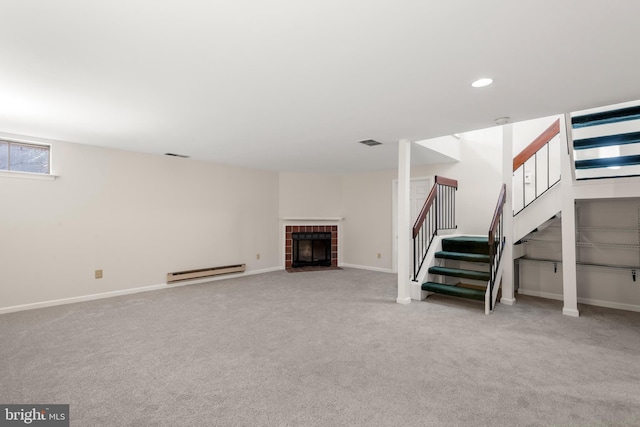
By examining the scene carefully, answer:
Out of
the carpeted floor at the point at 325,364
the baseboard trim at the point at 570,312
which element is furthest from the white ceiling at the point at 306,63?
the baseboard trim at the point at 570,312

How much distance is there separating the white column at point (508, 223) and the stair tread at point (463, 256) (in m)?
0.25

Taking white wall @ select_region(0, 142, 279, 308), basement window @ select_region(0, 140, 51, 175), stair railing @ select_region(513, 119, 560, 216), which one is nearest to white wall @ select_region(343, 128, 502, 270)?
stair railing @ select_region(513, 119, 560, 216)

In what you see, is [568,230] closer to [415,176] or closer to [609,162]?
[609,162]

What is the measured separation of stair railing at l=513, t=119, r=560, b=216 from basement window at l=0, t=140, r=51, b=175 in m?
6.36

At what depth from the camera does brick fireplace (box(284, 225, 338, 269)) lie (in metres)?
6.81

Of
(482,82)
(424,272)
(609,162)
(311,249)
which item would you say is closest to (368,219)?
(311,249)

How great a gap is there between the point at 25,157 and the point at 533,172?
7035 millimetres

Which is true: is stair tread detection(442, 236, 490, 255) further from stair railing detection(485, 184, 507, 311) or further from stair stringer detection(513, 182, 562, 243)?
stair stringer detection(513, 182, 562, 243)

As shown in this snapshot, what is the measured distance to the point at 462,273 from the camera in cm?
418

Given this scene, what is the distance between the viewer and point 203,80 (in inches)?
91.7

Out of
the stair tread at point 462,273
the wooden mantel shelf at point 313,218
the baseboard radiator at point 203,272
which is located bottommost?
the baseboard radiator at point 203,272

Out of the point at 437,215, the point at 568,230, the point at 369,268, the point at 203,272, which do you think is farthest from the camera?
the point at 369,268

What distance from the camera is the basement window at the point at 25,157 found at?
3.83 meters

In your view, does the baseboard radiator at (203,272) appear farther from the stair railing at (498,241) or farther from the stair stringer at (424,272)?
the stair railing at (498,241)
